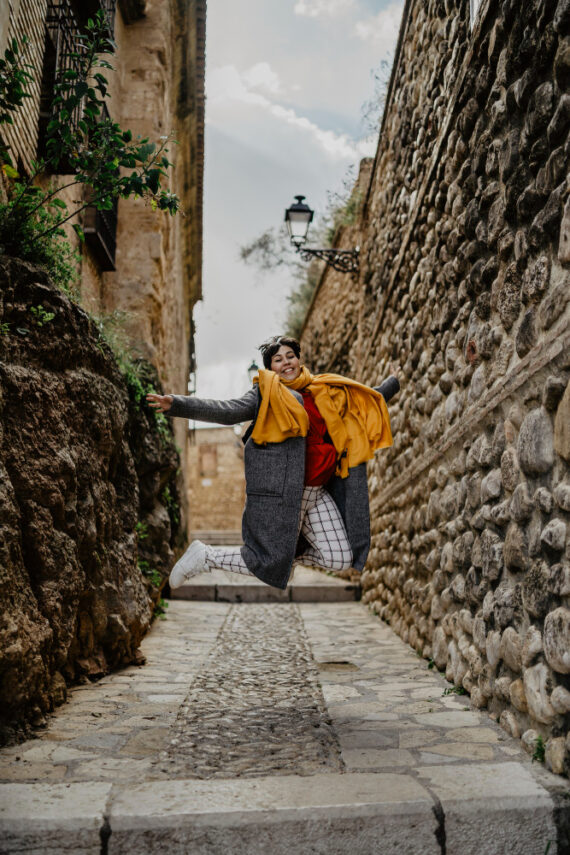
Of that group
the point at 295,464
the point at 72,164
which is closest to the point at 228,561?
the point at 295,464

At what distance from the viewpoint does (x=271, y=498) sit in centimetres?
333

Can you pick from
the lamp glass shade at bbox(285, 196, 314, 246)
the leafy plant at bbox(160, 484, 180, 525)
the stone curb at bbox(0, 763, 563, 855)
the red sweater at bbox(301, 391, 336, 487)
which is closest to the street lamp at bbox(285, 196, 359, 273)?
the lamp glass shade at bbox(285, 196, 314, 246)

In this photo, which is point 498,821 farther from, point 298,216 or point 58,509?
point 298,216

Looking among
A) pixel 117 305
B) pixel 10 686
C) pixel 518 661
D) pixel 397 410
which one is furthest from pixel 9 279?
pixel 117 305

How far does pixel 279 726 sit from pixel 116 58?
6896 millimetres

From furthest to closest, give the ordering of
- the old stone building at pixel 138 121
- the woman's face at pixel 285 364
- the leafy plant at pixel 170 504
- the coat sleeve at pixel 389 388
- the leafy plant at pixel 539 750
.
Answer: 1. the leafy plant at pixel 170 504
2. the old stone building at pixel 138 121
3. the coat sleeve at pixel 389 388
4. the woman's face at pixel 285 364
5. the leafy plant at pixel 539 750

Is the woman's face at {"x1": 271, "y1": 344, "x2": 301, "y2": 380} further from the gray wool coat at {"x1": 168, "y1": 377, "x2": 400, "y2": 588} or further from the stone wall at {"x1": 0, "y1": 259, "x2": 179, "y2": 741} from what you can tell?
the stone wall at {"x1": 0, "y1": 259, "x2": 179, "y2": 741}

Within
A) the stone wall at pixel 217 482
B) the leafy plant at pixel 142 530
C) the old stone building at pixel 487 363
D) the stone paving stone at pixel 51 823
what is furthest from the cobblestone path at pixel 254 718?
the stone wall at pixel 217 482

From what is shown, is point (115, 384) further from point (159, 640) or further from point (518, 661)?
point (518, 661)

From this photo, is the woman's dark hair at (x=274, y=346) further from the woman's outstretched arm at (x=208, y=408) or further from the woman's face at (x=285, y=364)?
the woman's outstretched arm at (x=208, y=408)

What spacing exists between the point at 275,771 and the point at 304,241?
7185mm

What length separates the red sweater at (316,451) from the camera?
346 centimetres

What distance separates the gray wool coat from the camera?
331 cm

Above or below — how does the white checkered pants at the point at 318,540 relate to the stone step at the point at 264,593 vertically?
above
